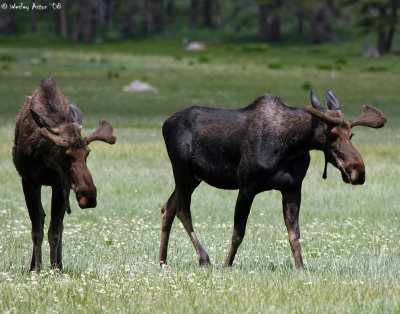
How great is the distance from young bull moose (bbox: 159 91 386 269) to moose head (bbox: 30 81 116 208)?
1.37m

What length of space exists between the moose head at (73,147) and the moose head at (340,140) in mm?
2200

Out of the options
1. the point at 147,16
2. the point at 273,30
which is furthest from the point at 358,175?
the point at 147,16

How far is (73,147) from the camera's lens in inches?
325

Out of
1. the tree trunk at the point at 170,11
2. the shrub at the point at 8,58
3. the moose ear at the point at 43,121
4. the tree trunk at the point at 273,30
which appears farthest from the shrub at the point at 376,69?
the tree trunk at the point at 170,11

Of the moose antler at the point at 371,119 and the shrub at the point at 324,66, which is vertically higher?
the moose antler at the point at 371,119

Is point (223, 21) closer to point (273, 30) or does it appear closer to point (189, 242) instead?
point (273, 30)

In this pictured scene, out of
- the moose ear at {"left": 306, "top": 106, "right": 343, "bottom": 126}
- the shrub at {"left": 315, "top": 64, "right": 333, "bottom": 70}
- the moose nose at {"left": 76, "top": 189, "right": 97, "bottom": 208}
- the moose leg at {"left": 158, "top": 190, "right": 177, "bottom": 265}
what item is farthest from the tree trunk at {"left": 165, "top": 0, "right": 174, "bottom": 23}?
the moose nose at {"left": 76, "top": 189, "right": 97, "bottom": 208}

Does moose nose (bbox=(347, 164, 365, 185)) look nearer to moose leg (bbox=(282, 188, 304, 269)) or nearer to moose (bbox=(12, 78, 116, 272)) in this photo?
moose leg (bbox=(282, 188, 304, 269))

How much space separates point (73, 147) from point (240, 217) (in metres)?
2.14

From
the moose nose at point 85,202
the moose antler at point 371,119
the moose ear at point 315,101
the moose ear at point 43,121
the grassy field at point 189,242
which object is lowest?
the grassy field at point 189,242

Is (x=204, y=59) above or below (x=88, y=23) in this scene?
below

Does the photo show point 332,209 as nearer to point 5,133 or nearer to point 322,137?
point 322,137

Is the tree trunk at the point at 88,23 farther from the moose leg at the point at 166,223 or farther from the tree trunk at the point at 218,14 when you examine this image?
the moose leg at the point at 166,223

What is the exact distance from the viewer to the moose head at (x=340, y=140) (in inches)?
324
